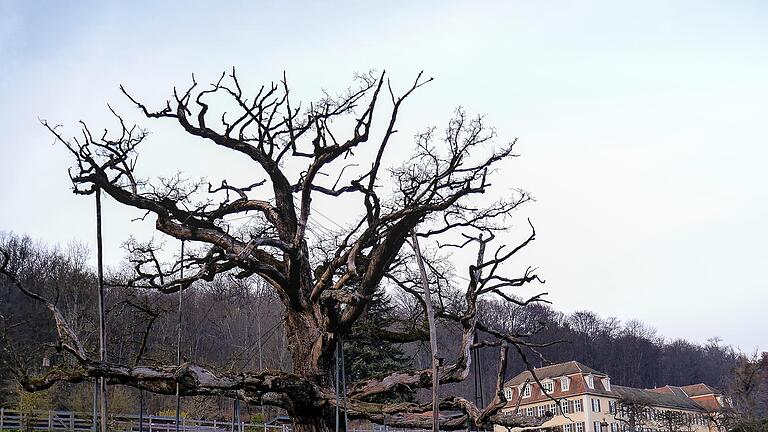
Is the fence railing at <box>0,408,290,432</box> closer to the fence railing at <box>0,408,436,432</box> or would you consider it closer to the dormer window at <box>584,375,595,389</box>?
the fence railing at <box>0,408,436,432</box>

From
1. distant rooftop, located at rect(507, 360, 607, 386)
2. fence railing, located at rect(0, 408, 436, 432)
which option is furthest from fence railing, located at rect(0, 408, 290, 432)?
distant rooftop, located at rect(507, 360, 607, 386)

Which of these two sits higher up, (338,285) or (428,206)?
(428,206)

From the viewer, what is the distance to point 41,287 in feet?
147

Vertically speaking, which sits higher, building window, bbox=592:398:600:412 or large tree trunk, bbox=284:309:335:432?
large tree trunk, bbox=284:309:335:432

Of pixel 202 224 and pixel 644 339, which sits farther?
pixel 644 339

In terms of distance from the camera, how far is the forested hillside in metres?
16.8

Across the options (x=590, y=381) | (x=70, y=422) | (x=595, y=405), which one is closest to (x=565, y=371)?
(x=590, y=381)

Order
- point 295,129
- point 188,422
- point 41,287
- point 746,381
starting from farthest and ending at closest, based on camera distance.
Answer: point 41,287
point 746,381
point 188,422
point 295,129

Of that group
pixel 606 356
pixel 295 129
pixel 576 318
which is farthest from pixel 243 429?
pixel 576 318

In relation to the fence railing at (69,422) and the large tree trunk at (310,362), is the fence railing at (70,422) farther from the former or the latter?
the large tree trunk at (310,362)

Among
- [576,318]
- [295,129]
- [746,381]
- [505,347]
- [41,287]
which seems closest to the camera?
[505,347]

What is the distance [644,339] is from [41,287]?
71038 mm

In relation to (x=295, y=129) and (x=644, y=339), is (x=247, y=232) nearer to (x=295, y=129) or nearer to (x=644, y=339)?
(x=295, y=129)

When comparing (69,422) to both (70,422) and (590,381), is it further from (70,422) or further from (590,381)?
(590,381)
